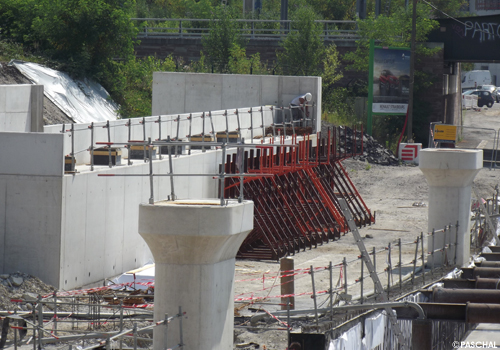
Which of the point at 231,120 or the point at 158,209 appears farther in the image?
the point at 231,120

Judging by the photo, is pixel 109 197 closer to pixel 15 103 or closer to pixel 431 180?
pixel 15 103

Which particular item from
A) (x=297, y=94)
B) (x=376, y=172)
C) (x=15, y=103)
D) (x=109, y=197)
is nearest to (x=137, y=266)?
(x=109, y=197)

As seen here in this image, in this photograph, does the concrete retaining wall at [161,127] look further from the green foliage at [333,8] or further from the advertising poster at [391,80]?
the green foliage at [333,8]

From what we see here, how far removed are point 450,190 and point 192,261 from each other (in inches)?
451

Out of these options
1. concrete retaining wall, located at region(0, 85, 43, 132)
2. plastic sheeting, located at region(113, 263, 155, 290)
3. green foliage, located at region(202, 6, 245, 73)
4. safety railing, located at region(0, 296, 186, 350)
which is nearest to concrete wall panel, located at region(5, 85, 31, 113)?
concrete retaining wall, located at region(0, 85, 43, 132)

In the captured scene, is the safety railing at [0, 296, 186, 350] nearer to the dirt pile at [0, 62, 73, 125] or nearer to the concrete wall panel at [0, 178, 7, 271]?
the concrete wall panel at [0, 178, 7, 271]

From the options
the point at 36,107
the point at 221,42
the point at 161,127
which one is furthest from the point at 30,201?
the point at 221,42

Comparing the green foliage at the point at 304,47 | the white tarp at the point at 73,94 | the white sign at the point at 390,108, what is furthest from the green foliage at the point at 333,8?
the white tarp at the point at 73,94

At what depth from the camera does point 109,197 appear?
63.8ft

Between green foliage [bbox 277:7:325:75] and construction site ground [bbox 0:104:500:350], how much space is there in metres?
10.5

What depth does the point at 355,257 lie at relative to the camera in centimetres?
2297

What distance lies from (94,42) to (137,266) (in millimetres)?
22915

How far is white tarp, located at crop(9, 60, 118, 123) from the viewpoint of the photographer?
36.5m

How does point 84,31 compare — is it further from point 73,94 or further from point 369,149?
point 369,149
